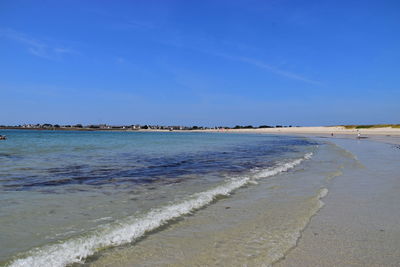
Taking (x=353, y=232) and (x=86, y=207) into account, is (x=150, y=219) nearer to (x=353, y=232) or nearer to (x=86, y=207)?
(x=86, y=207)

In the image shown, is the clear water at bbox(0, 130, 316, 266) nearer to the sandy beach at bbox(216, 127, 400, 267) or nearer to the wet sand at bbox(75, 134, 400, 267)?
the wet sand at bbox(75, 134, 400, 267)

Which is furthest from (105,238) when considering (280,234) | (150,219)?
(280,234)

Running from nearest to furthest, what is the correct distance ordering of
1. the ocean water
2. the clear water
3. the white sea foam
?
the white sea foam → the ocean water → the clear water

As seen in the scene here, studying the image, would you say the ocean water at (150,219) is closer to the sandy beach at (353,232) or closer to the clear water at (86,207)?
the clear water at (86,207)

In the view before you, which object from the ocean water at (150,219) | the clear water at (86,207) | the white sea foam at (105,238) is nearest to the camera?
the white sea foam at (105,238)

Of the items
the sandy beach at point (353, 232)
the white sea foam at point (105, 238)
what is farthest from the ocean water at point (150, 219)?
the sandy beach at point (353, 232)

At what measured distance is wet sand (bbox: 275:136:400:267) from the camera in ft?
13.2

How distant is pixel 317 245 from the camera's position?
4539 mm

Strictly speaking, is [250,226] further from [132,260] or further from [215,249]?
[132,260]

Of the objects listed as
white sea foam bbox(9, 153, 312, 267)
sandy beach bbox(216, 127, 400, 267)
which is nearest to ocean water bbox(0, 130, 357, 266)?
white sea foam bbox(9, 153, 312, 267)

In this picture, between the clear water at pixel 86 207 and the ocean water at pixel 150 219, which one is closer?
the ocean water at pixel 150 219

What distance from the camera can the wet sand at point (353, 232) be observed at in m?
4.02

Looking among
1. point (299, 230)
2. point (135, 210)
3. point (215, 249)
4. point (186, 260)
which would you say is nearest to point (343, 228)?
point (299, 230)

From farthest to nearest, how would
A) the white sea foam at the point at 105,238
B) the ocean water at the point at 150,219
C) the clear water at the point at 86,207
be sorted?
1. the clear water at the point at 86,207
2. the ocean water at the point at 150,219
3. the white sea foam at the point at 105,238
